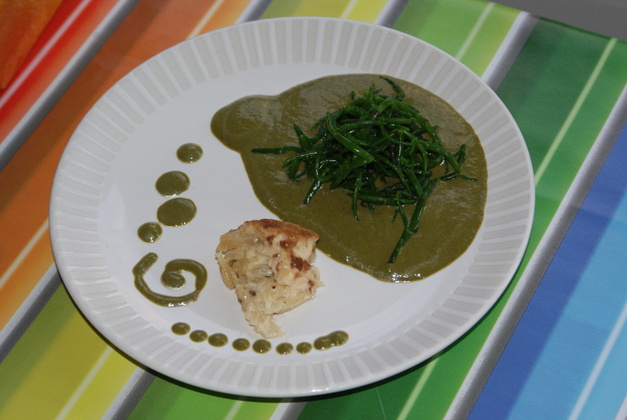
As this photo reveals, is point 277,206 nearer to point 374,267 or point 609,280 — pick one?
point 374,267

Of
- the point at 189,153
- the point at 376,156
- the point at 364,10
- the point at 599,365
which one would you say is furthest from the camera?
the point at 364,10

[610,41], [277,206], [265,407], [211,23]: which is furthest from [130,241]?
[610,41]

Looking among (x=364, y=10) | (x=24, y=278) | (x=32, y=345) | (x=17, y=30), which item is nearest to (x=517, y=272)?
(x=364, y=10)

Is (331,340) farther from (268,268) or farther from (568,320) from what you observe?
(568,320)

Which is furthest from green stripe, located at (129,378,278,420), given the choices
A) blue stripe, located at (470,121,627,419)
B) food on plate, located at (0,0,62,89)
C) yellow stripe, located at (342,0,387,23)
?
yellow stripe, located at (342,0,387,23)

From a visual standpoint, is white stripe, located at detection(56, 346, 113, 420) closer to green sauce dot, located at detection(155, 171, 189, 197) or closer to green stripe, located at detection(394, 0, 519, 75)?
green sauce dot, located at detection(155, 171, 189, 197)

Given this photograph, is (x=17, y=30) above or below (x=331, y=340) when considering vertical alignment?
above
